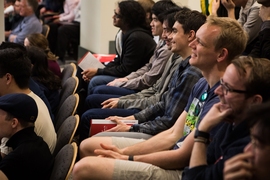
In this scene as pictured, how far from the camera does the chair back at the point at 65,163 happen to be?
2.45m

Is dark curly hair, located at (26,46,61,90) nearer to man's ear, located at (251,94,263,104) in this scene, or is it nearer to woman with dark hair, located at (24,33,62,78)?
woman with dark hair, located at (24,33,62,78)

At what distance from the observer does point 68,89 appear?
4059mm

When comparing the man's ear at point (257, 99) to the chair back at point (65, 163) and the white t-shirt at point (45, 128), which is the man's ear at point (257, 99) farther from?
the white t-shirt at point (45, 128)

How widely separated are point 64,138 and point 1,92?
1.73 ft

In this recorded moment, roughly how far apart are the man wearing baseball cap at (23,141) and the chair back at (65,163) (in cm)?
8

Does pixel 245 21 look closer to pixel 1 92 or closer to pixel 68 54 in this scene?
pixel 1 92

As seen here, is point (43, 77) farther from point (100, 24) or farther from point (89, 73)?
point (100, 24)

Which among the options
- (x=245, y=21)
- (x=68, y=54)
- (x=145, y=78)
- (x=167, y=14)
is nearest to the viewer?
(x=245, y=21)

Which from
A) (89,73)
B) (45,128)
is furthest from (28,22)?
(45,128)

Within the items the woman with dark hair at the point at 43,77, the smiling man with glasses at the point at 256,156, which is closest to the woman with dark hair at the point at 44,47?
the woman with dark hair at the point at 43,77

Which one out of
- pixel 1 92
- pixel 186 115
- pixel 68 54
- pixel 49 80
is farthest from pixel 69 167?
pixel 68 54

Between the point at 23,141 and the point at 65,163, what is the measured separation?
0.90 ft

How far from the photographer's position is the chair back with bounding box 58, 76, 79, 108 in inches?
157

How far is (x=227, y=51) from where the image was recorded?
257 centimetres
